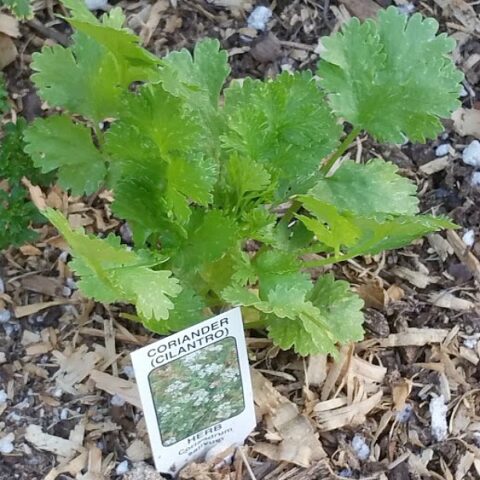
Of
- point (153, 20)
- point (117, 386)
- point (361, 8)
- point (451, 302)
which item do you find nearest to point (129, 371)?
point (117, 386)

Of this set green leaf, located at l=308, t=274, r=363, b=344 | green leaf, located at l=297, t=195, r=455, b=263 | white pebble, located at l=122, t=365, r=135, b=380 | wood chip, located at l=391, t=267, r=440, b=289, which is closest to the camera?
green leaf, located at l=297, t=195, r=455, b=263

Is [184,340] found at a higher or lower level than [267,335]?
higher

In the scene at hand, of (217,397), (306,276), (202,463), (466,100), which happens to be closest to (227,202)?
(306,276)

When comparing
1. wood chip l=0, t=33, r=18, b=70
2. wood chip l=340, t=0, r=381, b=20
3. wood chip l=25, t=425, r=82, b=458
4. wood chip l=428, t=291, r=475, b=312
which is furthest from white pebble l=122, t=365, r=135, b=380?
wood chip l=340, t=0, r=381, b=20

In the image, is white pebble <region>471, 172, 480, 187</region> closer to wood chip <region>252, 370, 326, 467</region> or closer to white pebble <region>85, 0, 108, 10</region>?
wood chip <region>252, 370, 326, 467</region>

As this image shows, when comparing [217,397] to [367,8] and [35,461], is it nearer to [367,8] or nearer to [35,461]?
[35,461]

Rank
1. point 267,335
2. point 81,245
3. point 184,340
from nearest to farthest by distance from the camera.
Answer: point 81,245 < point 184,340 < point 267,335

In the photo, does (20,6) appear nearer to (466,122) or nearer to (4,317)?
(4,317)
